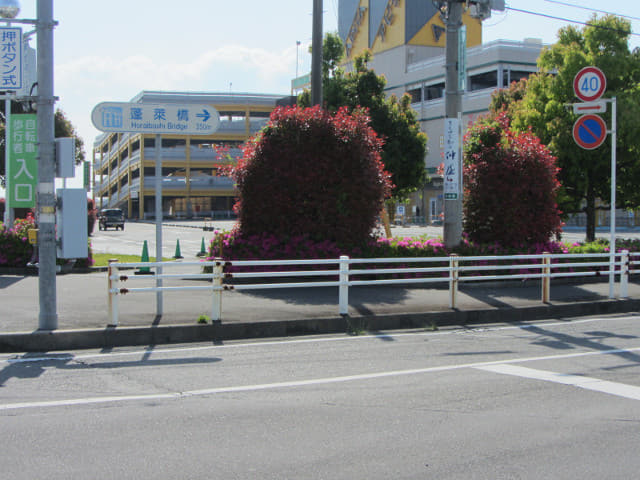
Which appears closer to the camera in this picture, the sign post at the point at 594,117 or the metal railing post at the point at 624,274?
the metal railing post at the point at 624,274

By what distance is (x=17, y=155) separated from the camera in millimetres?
18672

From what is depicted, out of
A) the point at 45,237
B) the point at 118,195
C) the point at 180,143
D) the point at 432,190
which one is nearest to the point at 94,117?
the point at 45,237

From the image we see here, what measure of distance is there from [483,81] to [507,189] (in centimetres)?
5534

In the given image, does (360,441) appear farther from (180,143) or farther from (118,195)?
(118,195)

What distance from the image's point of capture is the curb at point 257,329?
337 inches

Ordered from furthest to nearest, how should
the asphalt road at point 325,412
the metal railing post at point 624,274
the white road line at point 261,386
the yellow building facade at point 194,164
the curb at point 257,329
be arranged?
the yellow building facade at point 194,164, the metal railing post at point 624,274, the curb at point 257,329, the white road line at point 261,386, the asphalt road at point 325,412

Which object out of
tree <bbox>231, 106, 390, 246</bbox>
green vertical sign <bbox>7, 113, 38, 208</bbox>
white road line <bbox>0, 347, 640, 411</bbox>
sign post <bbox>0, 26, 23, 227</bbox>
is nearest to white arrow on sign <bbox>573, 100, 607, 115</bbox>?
tree <bbox>231, 106, 390, 246</bbox>

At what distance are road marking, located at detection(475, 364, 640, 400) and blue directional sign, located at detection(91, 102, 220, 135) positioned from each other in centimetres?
565

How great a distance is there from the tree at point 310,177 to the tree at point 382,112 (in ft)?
38.0

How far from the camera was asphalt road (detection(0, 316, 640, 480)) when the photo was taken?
4.42m

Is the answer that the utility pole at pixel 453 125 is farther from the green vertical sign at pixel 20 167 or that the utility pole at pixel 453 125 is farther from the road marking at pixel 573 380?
the green vertical sign at pixel 20 167

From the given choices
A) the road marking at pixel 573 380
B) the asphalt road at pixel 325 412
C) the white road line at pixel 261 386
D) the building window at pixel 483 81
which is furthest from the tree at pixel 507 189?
the building window at pixel 483 81

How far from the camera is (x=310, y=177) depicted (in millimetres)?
14977

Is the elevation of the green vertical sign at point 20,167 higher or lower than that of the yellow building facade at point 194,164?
lower
